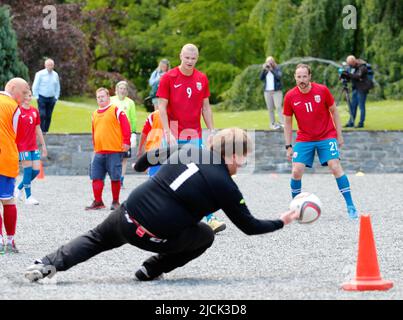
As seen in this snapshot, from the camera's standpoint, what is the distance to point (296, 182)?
14.0 metres

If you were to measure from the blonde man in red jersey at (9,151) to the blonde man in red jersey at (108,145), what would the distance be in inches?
188

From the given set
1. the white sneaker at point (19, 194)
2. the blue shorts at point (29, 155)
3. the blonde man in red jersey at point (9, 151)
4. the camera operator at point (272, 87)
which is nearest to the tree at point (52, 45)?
the camera operator at point (272, 87)

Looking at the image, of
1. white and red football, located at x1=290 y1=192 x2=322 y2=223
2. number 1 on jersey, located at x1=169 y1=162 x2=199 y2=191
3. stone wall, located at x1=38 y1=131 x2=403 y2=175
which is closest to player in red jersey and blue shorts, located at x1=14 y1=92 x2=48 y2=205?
number 1 on jersey, located at x1=169 y1=162 x2=199 y2=191

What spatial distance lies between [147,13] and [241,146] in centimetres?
4672

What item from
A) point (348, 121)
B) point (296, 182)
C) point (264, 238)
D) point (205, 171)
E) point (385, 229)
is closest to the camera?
point (205, 171)

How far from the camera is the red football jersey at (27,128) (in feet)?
52.3

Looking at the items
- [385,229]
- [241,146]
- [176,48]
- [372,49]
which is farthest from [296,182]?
[176,48]

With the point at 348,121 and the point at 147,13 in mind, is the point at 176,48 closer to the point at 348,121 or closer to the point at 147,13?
the point at 147,13

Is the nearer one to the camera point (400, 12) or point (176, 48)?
point (400, 12)

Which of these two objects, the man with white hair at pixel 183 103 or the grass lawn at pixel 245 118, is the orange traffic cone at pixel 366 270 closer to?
the man with white hair at pixel 183 103

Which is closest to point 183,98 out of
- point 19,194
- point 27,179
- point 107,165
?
point 107,165

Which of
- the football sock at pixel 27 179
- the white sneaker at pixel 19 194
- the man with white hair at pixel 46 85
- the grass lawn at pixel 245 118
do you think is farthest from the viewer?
the grass lawn at pixel 245 118

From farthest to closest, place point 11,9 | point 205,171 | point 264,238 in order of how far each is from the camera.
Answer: point 11,9 < point 264,238 < point 205,171

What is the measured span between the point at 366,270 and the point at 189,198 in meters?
1.41
